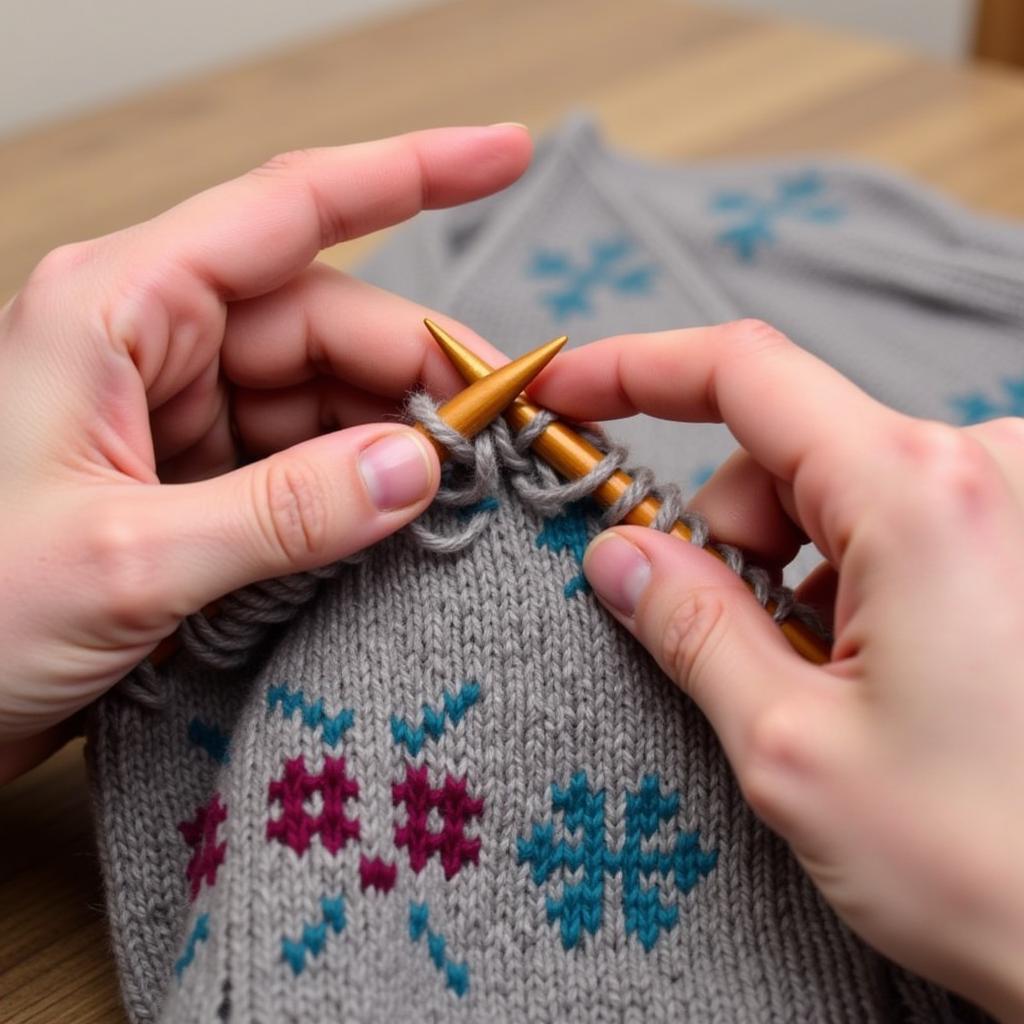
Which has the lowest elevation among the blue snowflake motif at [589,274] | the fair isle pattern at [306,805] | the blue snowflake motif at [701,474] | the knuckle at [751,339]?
the blue snowflake motif at [701,474]

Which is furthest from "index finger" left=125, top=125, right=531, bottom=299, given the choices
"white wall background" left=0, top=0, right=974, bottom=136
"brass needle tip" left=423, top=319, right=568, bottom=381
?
"white wall background" left=0, top=0, right=974, bottom=136

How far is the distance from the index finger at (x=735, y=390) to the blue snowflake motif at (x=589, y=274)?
565mm

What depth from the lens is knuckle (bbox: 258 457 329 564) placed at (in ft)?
2.16

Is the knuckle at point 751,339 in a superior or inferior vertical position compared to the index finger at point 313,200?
inferior

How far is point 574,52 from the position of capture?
1.79 meters

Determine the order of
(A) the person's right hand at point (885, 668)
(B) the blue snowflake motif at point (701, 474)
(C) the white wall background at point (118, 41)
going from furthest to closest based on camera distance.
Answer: (C) the white wall background at point (118, 41) < (B) the blue snowflake motif at point (701, 474) < (A) the person's right hand at point (885, 668)

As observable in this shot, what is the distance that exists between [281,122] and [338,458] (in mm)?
1120

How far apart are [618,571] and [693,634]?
0.07 m

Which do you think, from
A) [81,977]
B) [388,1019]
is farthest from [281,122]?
[388,1019]

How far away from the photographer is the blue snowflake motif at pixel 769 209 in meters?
1.40

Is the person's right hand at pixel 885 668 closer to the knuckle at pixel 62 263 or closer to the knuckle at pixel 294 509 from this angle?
the knuckle at pixel 294 509

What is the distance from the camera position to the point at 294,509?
659 millimetres

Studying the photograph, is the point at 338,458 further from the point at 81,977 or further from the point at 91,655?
the point at 81,977

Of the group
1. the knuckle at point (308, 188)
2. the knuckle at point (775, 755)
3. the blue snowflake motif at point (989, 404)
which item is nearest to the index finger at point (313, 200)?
the knuckle at point (308, 188)
